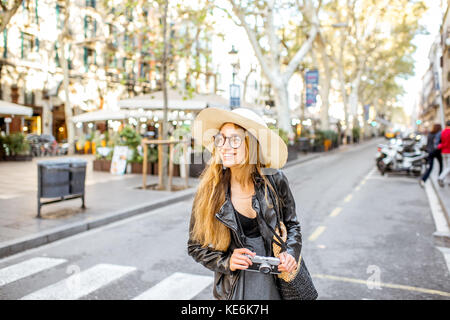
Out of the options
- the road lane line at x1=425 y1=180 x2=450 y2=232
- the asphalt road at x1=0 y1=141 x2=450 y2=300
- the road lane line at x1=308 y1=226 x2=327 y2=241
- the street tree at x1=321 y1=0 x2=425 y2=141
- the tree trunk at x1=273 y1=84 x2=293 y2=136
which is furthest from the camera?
the street tree at x1=321 y1=0 x2=425 y2=141

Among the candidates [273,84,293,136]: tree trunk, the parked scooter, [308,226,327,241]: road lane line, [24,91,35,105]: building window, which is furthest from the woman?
[24,91,35,105]: building window

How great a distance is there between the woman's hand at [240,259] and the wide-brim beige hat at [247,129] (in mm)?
475

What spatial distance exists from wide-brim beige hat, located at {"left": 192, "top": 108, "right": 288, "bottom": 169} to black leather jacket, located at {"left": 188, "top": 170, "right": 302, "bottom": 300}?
0.33 ft

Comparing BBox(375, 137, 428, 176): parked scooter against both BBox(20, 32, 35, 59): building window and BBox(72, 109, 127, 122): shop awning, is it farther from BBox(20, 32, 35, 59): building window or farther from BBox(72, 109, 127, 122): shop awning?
BBox(20, 32, 35, 59): building window

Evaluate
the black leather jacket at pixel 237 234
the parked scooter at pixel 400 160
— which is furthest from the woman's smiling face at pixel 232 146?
the parked scooter at pixel 400 160

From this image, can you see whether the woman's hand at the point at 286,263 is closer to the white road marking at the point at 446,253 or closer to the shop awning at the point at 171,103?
the white road marking at the point at 446,253

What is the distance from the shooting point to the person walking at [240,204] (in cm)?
215

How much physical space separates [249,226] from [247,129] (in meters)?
0.51

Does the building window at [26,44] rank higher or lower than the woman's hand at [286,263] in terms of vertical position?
higher

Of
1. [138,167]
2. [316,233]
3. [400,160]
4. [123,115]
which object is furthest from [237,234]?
[123,115]

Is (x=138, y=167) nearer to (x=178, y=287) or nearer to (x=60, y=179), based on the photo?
(x=60, y=179)

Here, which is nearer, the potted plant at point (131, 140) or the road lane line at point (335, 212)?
the road lane line at point (335, 212)

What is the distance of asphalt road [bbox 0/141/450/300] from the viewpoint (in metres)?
4.47

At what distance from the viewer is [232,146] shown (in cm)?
217
